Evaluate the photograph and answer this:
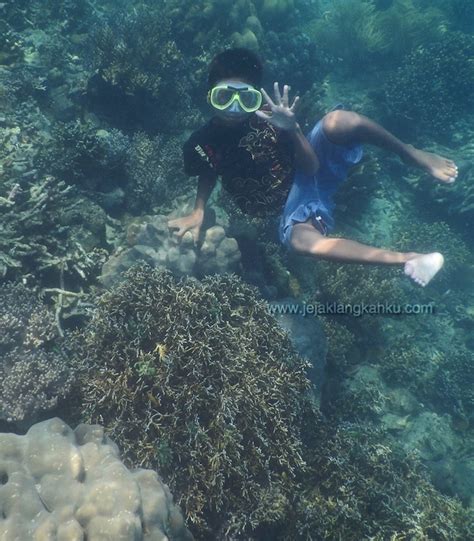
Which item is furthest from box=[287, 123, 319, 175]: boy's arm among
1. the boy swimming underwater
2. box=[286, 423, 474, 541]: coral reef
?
box=[286, 423, 474, 541]: coral reef

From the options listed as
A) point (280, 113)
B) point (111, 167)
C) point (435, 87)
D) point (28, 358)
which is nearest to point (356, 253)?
point (280, 113)

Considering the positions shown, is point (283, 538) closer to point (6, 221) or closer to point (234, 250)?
point (234, 250)

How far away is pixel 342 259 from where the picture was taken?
4027 mm

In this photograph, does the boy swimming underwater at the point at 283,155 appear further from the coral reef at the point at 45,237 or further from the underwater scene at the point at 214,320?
the coral reef at the point at 45,237

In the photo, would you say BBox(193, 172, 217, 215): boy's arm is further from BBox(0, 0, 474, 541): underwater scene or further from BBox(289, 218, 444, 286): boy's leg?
BBox(289, 218, 444, 286): boy's leg

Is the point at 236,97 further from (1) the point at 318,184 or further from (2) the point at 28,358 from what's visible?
(2) the point at 28,358

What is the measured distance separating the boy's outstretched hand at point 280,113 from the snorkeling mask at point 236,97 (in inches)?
9.2

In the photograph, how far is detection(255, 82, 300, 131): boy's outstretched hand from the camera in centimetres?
386

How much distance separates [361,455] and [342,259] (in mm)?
2386

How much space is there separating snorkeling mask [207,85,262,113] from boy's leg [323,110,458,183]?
0.90 metres

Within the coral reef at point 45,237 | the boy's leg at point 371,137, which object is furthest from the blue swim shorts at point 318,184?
the coral reef at point 45,237

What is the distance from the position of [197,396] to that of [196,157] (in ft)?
9.45

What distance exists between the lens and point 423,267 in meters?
3.56

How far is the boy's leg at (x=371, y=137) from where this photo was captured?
4.43m
